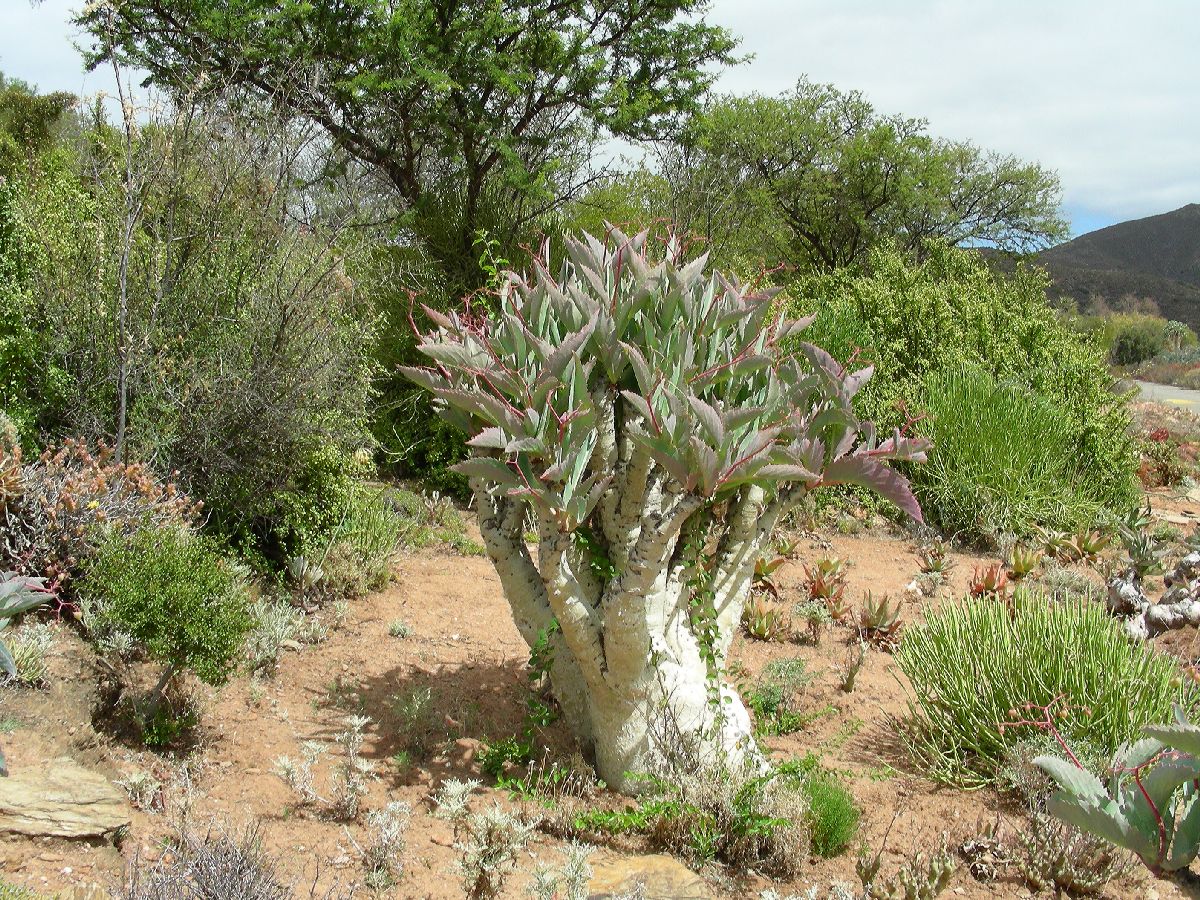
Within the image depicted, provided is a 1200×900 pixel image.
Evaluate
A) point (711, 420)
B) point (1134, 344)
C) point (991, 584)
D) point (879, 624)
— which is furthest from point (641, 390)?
point (1134, 344)

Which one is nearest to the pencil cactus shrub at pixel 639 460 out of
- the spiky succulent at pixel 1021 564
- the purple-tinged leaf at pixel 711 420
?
the purple-tinged leaf at pixel 711 420

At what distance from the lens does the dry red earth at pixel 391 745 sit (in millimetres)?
3113

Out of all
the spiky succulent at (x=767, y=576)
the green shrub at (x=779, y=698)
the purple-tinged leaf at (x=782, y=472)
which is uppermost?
the purple-tinged leaf at (x=782, y=472)

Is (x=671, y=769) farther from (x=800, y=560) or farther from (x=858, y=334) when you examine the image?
(x=858, y=334)

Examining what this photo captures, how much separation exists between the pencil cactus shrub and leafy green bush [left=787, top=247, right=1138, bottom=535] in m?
5.08

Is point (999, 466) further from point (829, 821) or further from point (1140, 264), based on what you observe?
point (1140, 264)

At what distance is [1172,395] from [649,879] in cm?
2722

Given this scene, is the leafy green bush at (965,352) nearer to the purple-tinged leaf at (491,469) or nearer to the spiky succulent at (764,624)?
the spiky succulent at (764,624)

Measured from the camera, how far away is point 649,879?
2.98 metres

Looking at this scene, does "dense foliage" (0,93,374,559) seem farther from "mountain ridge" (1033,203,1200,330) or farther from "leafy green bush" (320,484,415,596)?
"mountain ridge" (1033,203,1200,330)

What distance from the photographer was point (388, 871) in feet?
10.1

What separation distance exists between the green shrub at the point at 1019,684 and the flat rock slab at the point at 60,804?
3.07 m

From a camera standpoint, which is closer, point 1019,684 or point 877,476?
point 877,476

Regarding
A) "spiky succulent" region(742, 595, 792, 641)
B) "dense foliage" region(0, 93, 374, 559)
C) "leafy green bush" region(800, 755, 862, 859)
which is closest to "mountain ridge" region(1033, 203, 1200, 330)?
"spiky succulent" region(742, 595, 792, 641)
